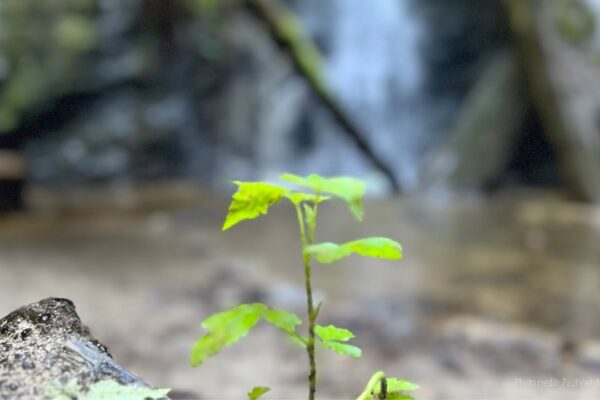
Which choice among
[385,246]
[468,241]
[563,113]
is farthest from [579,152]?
[385,246]

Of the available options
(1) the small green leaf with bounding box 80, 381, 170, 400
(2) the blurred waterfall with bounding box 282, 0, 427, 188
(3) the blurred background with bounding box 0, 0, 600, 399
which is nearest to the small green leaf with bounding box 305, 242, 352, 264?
(1) the small green leaf with bounding box 80, 381, 170, 400

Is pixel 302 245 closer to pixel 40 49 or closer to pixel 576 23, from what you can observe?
pixel 576 23

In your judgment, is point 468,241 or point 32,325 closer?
point 32,325

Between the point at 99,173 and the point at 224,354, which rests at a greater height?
the point at 99,173

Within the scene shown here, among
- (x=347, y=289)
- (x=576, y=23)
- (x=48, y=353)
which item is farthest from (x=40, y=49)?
(x=48, y=353)

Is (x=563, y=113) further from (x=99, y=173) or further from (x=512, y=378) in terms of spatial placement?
(x=99, y=173)
